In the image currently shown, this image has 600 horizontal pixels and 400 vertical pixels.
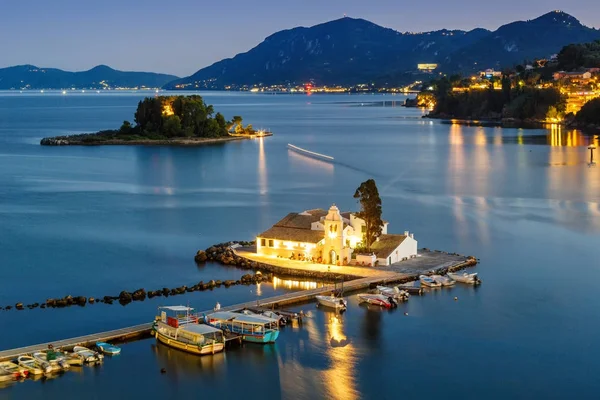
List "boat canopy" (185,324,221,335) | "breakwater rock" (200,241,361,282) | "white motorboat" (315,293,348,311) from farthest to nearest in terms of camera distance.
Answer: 1. "breakwater rock" (200,241,361,282)
2. "white motorboat" (315,293,348,311)
3. "boat canopy" (185,324,221,335)

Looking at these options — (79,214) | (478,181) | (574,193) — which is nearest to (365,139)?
(478,181)

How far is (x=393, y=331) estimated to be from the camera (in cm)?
1658

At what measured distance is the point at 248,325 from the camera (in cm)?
1591

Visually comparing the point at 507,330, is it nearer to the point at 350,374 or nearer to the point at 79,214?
the point at 350,374

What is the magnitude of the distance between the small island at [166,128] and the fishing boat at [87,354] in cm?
4882

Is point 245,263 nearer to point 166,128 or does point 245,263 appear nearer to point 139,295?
point 139,295

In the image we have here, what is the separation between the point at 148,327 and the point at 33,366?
2.53 meters

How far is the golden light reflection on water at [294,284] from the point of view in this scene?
19.3 meters

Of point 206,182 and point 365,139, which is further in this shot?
point 365,139

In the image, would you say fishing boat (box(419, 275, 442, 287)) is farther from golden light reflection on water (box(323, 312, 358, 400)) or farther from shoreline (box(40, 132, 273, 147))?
shoreline (box(40, 132, 273, 147))

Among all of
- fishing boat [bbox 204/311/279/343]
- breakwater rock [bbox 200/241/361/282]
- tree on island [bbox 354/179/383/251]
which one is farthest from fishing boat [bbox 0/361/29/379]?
tree on island [bbox 354/179/383/251]

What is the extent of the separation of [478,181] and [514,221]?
1170cm

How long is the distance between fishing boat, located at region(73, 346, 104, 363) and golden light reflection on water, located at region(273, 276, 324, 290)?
533 centimetres

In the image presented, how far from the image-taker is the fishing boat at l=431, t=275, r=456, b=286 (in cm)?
1940
